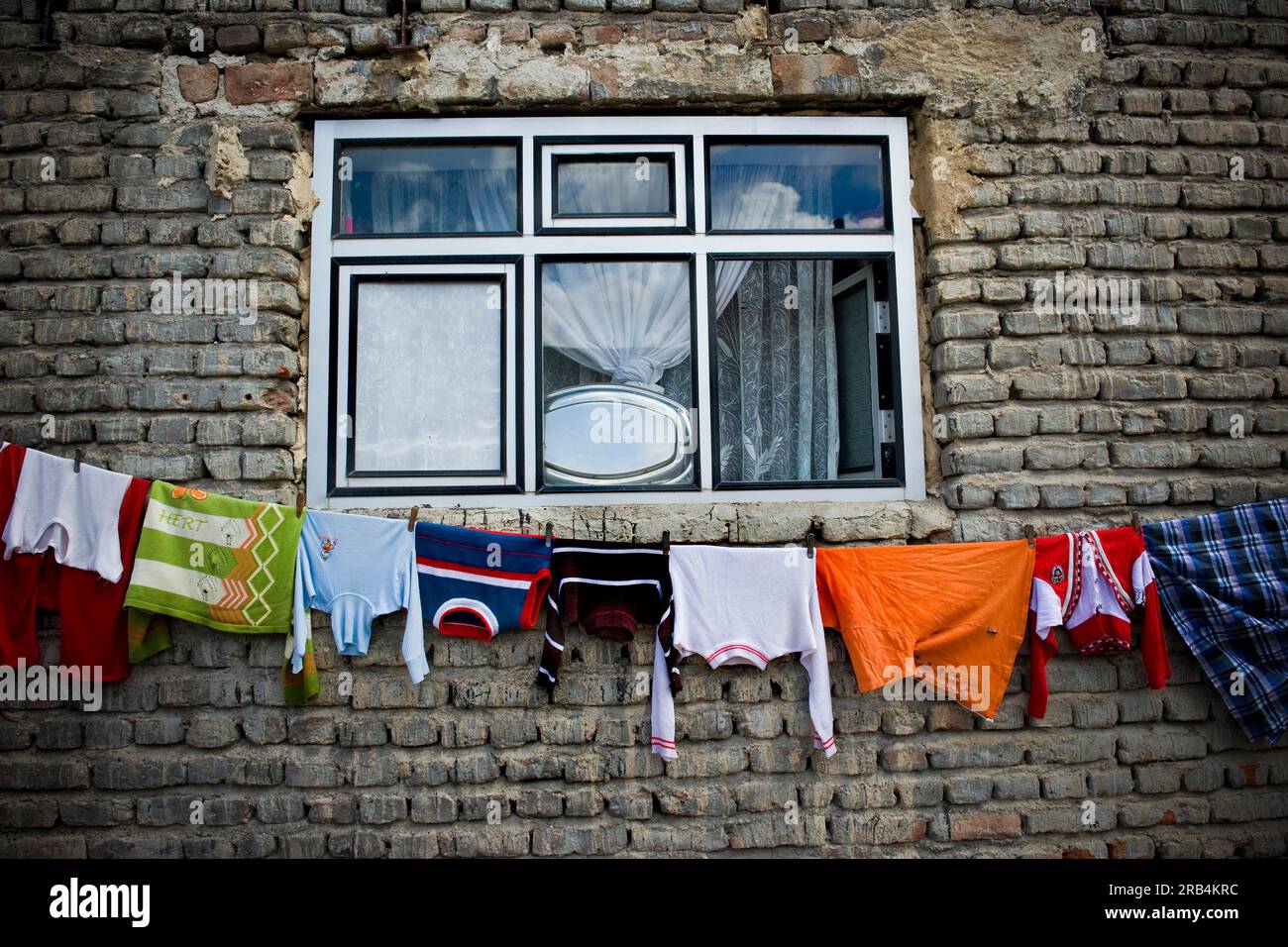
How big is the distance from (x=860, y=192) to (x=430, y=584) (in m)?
2.60

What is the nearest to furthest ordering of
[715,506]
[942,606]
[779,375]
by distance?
[942,606] < [715,506] < [779,375]

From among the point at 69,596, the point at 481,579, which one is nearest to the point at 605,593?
the point at 481,579

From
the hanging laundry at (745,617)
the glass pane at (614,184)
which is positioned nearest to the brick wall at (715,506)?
the hanging laundry at (745,617)

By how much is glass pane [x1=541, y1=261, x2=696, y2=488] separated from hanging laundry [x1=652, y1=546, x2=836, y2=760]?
1.56 ft

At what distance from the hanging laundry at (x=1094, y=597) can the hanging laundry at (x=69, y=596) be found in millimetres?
3643

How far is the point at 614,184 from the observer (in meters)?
3.84

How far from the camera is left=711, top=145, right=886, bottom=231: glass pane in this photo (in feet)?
12.6

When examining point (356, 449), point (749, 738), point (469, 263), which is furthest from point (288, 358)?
point (749, 738)

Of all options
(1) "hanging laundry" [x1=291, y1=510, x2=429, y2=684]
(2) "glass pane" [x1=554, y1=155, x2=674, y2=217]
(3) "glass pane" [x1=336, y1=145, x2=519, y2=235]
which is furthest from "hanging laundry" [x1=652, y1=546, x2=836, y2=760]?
(3) "glass pane" [x1=336, y1=145, x2=519, y2=235]

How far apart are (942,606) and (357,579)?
2.36 m

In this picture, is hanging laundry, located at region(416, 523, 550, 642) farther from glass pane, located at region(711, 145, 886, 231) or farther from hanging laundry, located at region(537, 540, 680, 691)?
glass pane, located at region(711, 145, 886, 231)

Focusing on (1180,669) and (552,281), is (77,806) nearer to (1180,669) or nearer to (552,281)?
(552,281)

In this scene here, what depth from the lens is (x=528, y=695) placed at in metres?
3.44

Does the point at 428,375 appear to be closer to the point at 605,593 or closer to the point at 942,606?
the point at 605,593
